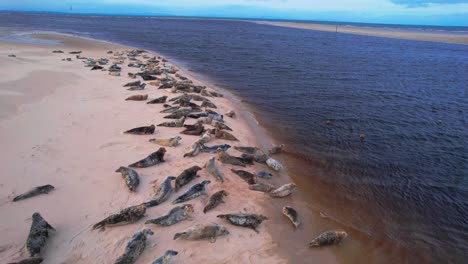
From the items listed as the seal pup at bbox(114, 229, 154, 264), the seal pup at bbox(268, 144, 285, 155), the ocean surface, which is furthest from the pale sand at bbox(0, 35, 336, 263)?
the ocean surface

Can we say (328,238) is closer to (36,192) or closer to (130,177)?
(130,177)

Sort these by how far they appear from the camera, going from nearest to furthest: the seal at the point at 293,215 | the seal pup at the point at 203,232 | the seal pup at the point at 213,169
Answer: the seal pup at the point at 203,232 → the seal at the point at 293,215 → the seal pup at the point at 213,169

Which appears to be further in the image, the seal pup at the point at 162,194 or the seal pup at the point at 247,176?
the seal pup at the point at 247,176

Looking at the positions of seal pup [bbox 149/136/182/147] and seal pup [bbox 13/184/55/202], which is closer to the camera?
seal pup [bbox 13/184/55/202]

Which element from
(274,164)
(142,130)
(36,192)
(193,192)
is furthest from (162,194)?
(142,130)

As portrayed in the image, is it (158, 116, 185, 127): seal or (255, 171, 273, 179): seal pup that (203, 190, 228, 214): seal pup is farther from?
(158, 116, 185, 127): seal

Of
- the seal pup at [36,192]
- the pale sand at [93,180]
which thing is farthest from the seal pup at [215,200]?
the seal pup at [36,192]

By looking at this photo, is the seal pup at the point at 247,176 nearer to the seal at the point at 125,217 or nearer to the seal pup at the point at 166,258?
the seal at the point at 125,217
